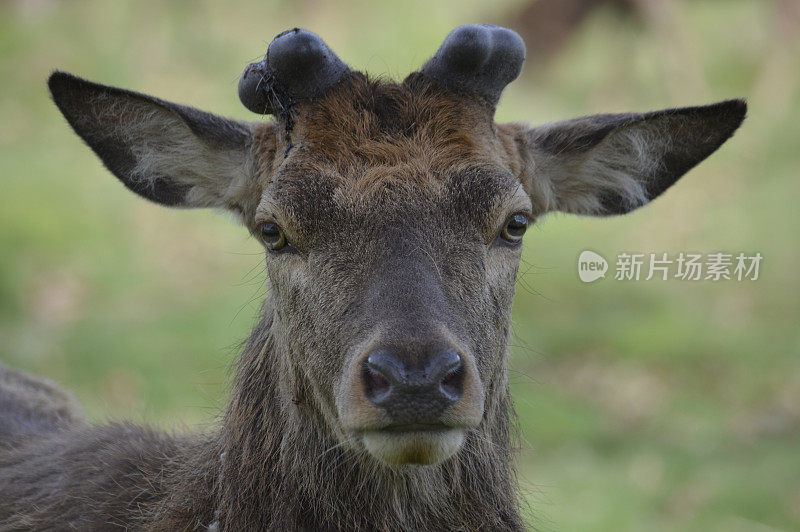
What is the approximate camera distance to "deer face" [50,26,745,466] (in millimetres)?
3781

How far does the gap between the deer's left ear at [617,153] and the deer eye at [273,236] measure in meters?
1.46

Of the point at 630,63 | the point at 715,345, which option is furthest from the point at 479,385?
the point at 630,63

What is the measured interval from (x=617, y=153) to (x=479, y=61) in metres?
1.14

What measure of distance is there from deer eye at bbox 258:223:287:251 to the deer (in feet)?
0.04

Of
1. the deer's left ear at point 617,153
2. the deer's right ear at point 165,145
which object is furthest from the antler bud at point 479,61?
the deer's right ear at point 165,145

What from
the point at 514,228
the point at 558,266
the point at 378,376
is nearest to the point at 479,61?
the point at 514,228

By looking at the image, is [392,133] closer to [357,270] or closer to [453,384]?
[357,270]

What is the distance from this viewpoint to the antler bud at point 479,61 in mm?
4711

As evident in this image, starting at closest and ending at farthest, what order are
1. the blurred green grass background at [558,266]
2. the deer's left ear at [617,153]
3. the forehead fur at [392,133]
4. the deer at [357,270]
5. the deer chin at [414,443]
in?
the deer chin at [414,443] < the deer at [357,270] < the forehead fur at [392,133] < the deer's left ear at [617,153] < the blurred green grass background at [558,266]

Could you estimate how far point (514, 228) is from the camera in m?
4.61

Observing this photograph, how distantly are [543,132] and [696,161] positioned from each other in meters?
0.91

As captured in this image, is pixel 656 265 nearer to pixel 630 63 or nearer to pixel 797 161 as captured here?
pixel 797 161

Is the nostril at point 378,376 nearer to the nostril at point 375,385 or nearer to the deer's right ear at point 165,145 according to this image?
the nostril at point 375,385

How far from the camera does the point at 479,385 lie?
3824 millimetres
